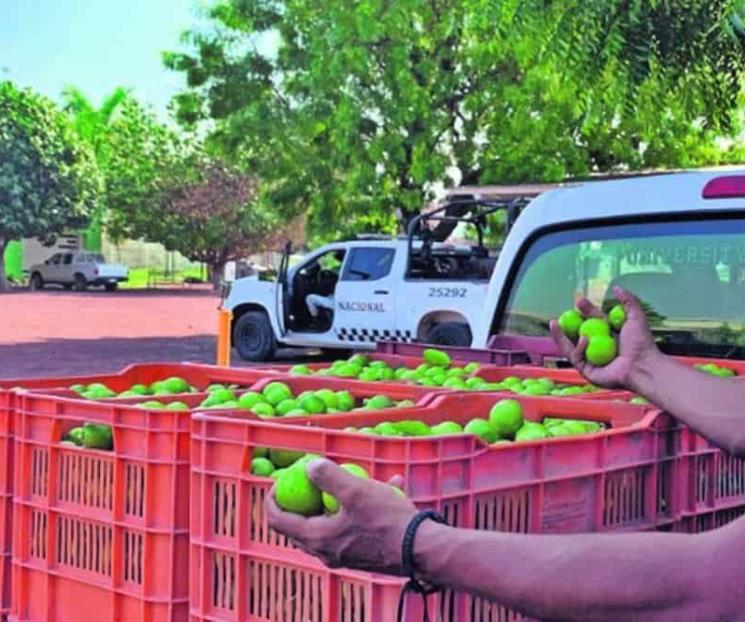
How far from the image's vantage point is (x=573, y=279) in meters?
5.46

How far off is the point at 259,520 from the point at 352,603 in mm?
331

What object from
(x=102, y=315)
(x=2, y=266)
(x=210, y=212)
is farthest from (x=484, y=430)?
(x=210, y=212)

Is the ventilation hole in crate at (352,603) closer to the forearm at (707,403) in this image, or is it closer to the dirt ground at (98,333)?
the forearm at (707,403)

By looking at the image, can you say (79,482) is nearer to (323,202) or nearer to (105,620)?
(105,620)

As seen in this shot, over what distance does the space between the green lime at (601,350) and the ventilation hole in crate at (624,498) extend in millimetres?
497

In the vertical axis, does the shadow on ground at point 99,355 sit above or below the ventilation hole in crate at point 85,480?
below

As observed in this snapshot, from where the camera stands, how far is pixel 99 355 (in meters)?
20.7

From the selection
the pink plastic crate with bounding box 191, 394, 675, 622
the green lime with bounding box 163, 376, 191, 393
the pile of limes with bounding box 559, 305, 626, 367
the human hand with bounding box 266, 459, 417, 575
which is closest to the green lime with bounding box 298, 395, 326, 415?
the pink plastic crate with bounding box 191, 394, 675, 622

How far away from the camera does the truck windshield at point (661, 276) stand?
16.3ft

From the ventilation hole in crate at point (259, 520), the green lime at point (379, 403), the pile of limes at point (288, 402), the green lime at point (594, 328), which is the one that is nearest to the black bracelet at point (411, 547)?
the ventilation hole in crate at point (259, 520)

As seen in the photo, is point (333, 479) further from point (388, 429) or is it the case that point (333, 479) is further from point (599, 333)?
point (599, 333)

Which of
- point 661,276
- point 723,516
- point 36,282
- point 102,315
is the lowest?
point 102,315

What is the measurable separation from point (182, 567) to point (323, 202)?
Result: 1959 cm

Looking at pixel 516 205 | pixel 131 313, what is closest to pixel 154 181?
pixel 131 313
